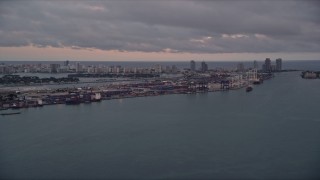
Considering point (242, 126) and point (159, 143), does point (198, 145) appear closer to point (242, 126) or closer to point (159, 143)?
point (159, 143)

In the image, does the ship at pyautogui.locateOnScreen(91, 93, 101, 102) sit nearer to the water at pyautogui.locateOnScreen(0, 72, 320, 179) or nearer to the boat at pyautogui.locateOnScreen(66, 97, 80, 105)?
the boat at pyautogui.locateOnScreen(66, 97, 80, 105)

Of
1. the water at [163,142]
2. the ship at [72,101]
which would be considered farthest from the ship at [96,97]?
the water at [163,142]

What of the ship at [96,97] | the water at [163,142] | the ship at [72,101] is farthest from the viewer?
the ship at [96,97]

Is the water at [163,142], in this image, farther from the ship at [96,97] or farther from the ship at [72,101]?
the ship at [96,97]

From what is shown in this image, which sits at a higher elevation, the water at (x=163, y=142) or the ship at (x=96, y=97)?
the ship at (x=96, y=97)

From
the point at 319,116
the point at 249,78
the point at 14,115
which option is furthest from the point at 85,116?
the point at 249,78

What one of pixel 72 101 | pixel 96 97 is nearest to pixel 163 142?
pixel 72 101

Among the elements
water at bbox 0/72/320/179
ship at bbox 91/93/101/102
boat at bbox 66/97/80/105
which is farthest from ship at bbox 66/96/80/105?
water at bbox 0/72/320/179

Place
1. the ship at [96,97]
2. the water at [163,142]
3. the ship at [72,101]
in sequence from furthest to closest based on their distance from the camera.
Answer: the ship at [96,97] < the ship at [72,101] < the water at [163,142]
